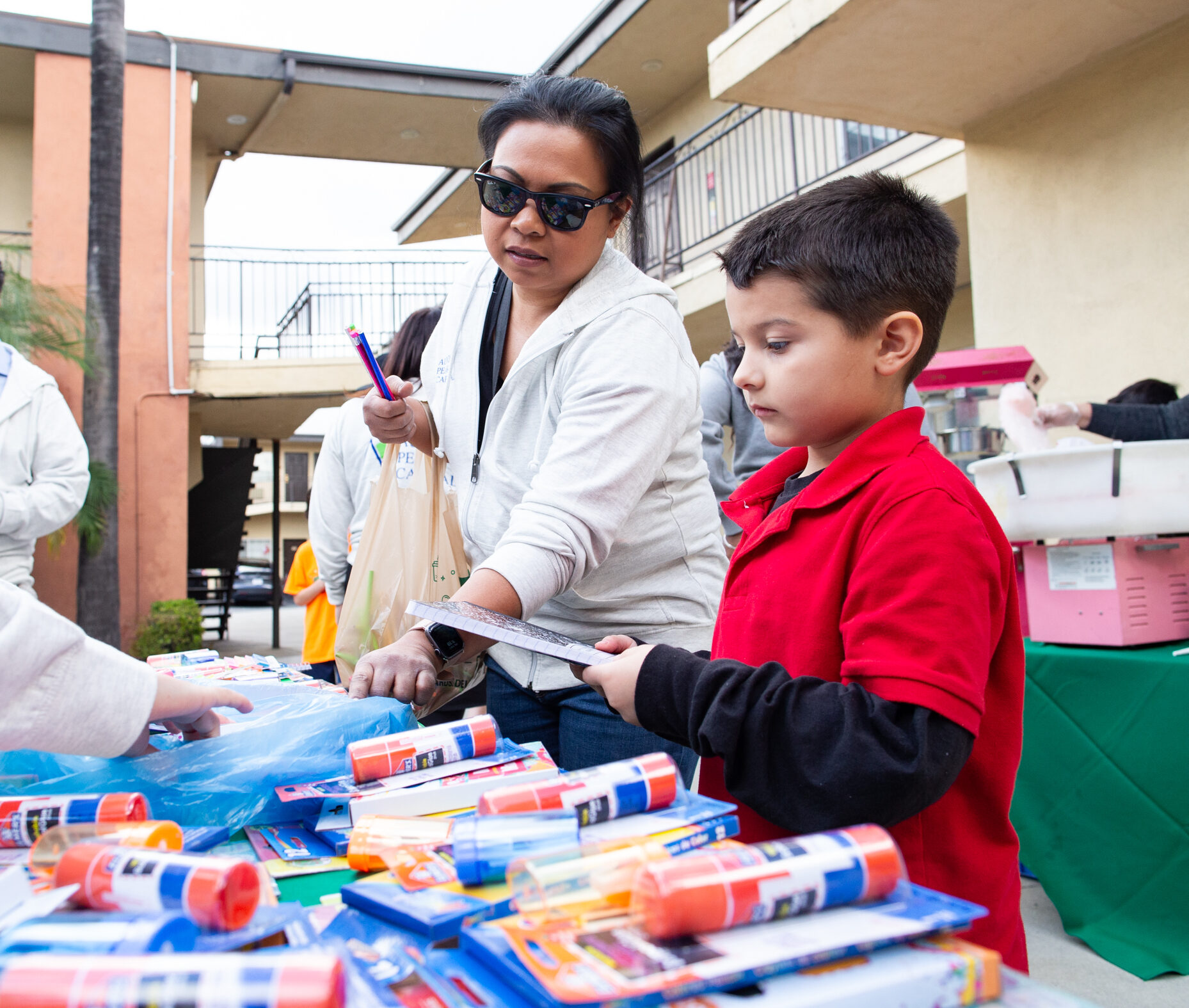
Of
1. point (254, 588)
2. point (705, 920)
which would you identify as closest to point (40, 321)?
point (705, 920)

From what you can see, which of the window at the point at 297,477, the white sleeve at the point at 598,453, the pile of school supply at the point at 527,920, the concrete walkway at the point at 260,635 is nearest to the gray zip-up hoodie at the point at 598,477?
the white sleeve at the point at 598,453

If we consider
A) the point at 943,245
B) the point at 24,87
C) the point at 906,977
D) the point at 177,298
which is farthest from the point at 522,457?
the point at 24,87

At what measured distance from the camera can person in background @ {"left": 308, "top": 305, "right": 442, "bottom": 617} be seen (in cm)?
326

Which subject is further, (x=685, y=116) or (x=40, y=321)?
(x=685, y=116)

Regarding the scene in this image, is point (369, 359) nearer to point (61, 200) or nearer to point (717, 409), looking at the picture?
point (717, 409)

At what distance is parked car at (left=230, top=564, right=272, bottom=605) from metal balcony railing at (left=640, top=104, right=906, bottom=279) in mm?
14070

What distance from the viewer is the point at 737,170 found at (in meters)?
9.47

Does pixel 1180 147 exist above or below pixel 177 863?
above

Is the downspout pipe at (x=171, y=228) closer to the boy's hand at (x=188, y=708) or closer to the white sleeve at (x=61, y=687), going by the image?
the boy's hand at (x=188, y=708)

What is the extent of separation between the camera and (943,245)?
1242 mm

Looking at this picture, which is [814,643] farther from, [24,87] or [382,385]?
[24,87]

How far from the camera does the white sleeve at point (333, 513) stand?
142 inches

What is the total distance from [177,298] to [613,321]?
33.6 ft

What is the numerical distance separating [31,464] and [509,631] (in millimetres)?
2445
